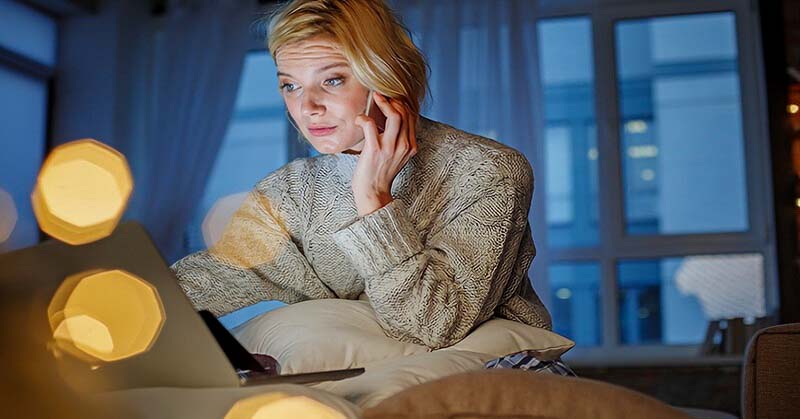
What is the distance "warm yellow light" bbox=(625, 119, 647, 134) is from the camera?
15.1ft

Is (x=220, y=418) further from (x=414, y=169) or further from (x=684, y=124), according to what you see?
(x=684, y=124)

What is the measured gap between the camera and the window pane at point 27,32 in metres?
4.46

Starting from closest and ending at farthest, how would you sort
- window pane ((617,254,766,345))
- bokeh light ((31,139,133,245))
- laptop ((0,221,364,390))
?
laptop ((0,221,364,390)), bokeh light ((31,139,133,245)), window pane ((617,254,766,345))

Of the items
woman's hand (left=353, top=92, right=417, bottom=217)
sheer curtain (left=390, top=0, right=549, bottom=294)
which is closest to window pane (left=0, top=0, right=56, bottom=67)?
sheer curtain (left=390, top=0, right=549, bottom=294)

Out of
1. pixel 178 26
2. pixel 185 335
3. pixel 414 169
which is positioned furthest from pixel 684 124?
pixel 185 335

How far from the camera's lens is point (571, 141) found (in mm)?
4629

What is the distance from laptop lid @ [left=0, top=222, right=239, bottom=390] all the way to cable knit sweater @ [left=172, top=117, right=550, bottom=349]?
51 cm

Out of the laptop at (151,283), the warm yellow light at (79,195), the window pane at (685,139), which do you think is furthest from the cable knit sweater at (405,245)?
the window pane at (685,139)

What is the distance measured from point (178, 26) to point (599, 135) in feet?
7.13

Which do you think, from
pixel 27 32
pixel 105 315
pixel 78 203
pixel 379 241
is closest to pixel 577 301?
pixel 27 32

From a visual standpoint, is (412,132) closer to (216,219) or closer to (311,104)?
(311,104)

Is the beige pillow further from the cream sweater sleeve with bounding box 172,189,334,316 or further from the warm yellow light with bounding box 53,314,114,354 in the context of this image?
the warm yellow light with bounding box 53,314,114,354

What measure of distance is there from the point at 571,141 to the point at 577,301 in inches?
29.6

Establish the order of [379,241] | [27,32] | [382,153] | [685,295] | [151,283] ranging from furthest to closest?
1. [27,32]
2. [685,295]
3. [382,153]
4. [379,241]
5. [151,283]
